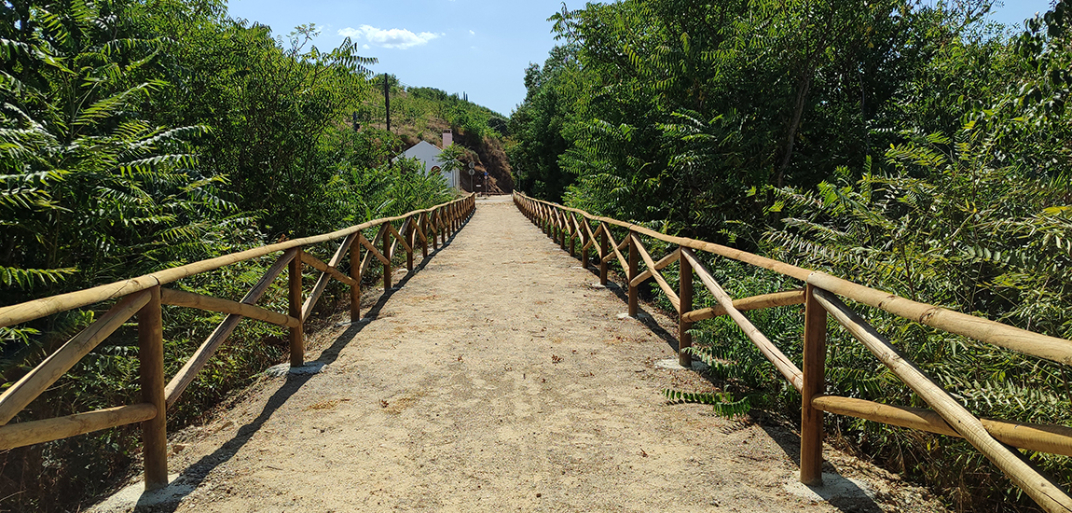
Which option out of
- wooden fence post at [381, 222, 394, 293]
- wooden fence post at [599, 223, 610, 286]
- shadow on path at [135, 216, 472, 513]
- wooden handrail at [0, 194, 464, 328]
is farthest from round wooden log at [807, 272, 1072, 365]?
wooden fence post at [381, 222, 394, 293]

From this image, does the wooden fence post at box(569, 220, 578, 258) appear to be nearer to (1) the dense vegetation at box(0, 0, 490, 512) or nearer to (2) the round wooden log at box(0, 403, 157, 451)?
(1) the dense vegetation at box(0, 0, 490, 512)

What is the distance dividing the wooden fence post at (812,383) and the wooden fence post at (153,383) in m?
2.99

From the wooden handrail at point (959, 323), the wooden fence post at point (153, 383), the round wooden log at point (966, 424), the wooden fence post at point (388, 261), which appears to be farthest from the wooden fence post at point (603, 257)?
the wooden fence post at point (153, 383)

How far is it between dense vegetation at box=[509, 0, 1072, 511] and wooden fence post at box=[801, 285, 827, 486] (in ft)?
1.72

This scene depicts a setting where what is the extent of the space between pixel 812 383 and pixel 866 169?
5453 mm

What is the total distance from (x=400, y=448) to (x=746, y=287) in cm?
298

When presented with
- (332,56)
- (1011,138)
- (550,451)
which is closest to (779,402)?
(550,451)

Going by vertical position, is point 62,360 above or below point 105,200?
below

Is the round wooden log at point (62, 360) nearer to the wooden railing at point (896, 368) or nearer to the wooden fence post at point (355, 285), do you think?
the wooden railing at point (896, 368)

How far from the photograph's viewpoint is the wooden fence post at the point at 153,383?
2789 mm

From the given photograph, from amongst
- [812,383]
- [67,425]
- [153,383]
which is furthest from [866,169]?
[67,425]

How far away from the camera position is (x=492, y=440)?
136 inches

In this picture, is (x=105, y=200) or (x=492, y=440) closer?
(x=492, y=440)

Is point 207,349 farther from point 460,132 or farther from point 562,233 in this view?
point 460,132
